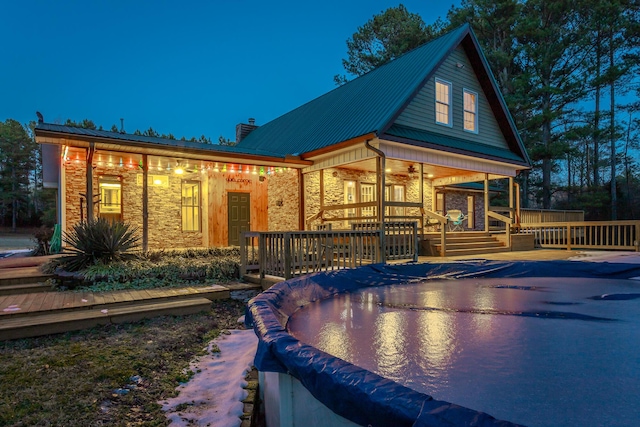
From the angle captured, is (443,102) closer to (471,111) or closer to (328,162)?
(471,111)

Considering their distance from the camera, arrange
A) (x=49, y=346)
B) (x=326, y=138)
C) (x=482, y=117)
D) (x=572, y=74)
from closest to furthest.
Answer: (x=49, y=346)
(x=326, y=138)
(x=482, y=117)
(x=572, y=74)

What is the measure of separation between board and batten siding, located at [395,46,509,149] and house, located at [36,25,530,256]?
0.04m

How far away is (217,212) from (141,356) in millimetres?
7634

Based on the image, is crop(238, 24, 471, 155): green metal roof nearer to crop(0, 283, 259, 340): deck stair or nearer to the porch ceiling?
the porch ceiling

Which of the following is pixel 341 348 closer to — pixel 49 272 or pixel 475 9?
pixel 49 272

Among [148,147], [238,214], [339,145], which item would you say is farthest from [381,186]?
[148,147]

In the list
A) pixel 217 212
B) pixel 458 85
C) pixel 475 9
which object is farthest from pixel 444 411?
pixel 475 9

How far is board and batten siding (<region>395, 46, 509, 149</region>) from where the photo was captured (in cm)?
1027

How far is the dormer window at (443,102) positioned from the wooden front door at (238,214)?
6.35m

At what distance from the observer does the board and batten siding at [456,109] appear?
1027 cm

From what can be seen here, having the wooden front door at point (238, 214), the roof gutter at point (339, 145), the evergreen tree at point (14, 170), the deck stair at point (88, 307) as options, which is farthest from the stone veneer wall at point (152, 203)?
the evergreen tree at point (14, 170)

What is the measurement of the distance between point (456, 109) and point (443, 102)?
0.61 meters

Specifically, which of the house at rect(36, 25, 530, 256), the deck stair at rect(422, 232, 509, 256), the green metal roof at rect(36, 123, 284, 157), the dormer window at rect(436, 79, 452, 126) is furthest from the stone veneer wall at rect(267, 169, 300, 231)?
the dormer window at rect(436, 79, 452, 126)

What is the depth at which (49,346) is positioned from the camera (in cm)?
362
